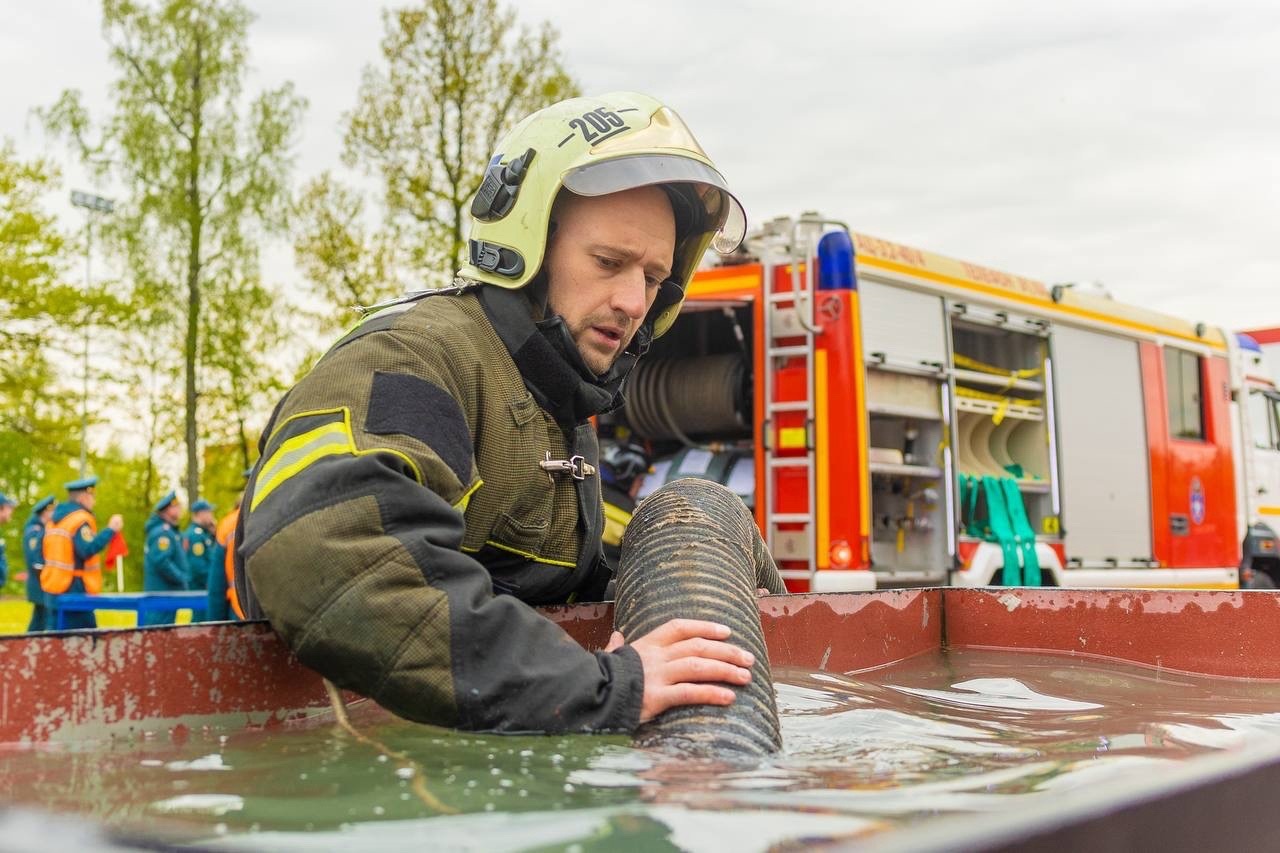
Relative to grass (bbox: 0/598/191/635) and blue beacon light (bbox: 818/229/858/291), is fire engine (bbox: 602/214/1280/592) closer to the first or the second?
blue beacon light (bbox: 818/229/858/291)

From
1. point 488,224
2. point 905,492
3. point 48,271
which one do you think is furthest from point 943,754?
point 48,271

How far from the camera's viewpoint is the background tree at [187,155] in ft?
66.0

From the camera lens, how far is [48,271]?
1930 cm

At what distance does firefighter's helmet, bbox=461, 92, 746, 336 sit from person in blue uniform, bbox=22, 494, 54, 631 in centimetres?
980

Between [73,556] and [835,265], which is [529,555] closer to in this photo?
[835,265]

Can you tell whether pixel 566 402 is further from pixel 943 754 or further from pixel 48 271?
pixel 48 271

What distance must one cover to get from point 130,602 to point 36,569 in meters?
1.79

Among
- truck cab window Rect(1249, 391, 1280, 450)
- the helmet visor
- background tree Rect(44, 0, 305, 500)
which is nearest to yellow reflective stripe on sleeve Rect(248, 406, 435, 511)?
the helmet visor

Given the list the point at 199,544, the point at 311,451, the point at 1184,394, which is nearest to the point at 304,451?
the point at 311,451

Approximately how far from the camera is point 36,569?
1159 centimetres

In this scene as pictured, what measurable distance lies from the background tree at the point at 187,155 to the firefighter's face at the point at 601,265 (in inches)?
713

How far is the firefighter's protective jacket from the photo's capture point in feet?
6.41

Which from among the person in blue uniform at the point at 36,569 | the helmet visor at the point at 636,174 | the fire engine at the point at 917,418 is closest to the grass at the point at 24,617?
the person in blue uniform at the point at 36,569

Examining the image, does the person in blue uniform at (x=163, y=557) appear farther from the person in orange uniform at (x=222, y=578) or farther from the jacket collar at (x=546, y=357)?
the jacket collar at (x=546, y=357)
